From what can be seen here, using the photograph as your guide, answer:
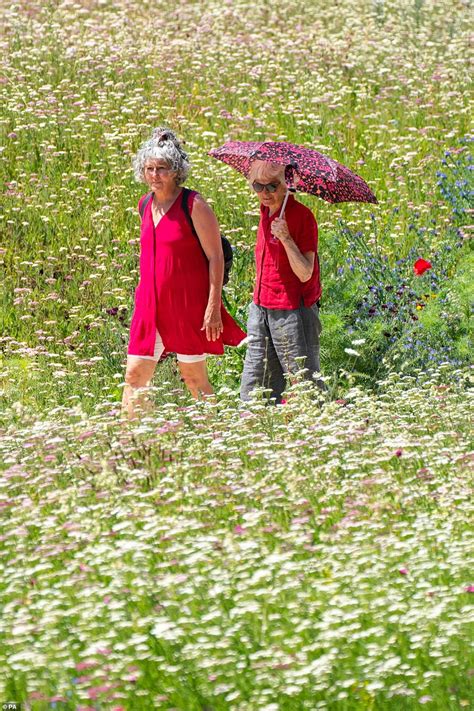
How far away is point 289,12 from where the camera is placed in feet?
58.2

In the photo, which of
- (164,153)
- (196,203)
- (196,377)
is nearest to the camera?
(164,153)

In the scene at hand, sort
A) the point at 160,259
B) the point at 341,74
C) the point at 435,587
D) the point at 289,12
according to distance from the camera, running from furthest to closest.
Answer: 1. the point at 289,12
2. the point at 341,74
3. the point at 160,259
4. the point at 435,587

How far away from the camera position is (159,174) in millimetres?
6727

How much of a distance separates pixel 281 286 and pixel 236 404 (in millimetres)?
1037

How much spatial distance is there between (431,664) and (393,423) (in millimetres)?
2593

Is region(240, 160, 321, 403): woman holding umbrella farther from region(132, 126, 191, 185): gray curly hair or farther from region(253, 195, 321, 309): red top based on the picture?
region(132, 126, 191, 185): gray curly hair

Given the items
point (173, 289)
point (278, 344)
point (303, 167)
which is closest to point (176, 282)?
point (173, 289)

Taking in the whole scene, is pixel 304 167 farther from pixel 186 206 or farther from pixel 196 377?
pixel 196 377

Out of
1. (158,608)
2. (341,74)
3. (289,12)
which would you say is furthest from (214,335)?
(289,12)

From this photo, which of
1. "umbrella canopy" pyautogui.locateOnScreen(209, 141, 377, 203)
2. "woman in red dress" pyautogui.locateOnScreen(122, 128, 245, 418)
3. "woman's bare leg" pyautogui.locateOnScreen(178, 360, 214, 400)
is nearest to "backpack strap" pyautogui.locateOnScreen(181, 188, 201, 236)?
"woman in red dress" pyautogui.locateOnScreen(122, 128, 245, 418)

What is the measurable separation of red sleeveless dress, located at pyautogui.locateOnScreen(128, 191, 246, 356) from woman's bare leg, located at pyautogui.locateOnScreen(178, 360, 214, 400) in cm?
9

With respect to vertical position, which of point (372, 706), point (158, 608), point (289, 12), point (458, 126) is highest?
point (289, 12)

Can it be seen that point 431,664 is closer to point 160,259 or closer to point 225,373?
point 160,259

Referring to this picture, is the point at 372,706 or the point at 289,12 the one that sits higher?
the point at 289,12
